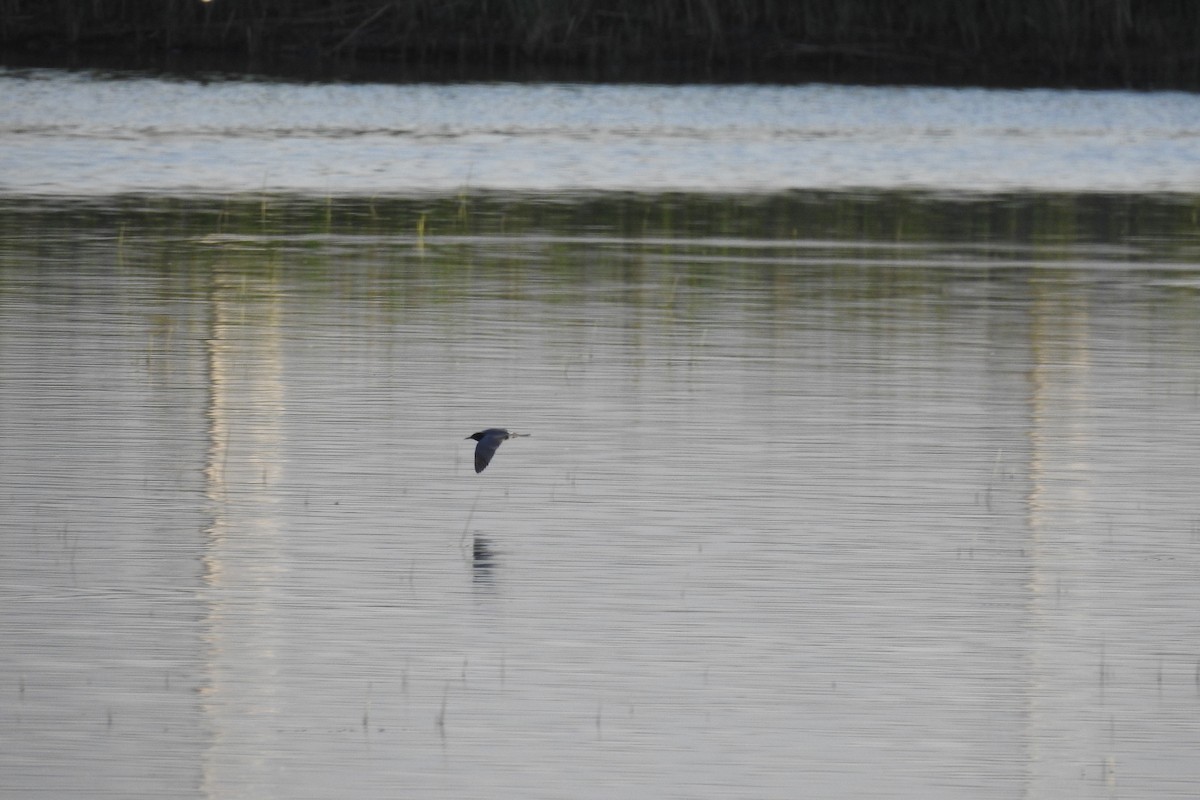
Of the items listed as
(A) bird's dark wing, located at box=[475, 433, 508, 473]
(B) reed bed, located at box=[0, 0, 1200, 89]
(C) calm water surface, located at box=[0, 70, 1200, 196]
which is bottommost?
(A) bird's dark wing, located at box=[475, 433, 508, 473]

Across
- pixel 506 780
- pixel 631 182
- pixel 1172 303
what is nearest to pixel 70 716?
pixel 506 780

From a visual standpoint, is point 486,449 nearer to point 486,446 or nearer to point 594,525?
point 486,446

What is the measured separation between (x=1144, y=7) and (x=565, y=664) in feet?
139

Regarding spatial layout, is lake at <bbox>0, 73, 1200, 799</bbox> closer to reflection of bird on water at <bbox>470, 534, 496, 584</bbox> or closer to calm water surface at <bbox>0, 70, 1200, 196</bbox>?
reflection of bird on water at <bbox>470, 534, 496, 584</bbox>

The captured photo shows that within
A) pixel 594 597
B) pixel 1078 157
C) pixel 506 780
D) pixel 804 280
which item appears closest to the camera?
pixel 506 780

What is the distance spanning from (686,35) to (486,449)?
131ft

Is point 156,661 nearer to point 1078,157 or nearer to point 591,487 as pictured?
point 591,487

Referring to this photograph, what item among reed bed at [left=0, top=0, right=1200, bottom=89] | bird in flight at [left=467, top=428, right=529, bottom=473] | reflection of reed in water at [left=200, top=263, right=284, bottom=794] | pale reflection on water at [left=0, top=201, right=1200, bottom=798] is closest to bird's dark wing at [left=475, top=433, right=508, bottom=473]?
bird in flight at [left=467, top=428, right=529, bottom=473]

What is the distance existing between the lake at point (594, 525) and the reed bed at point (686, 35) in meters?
27.8

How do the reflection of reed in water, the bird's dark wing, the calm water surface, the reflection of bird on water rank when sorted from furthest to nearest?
the calm water surface
the bird's dark wing
the reflection of bird on water
the reflection of reed in water

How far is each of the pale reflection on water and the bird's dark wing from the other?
0.89ft

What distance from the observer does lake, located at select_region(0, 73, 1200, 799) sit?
25.5ft

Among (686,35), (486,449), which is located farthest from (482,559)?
(686,35)

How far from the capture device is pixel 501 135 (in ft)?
121
